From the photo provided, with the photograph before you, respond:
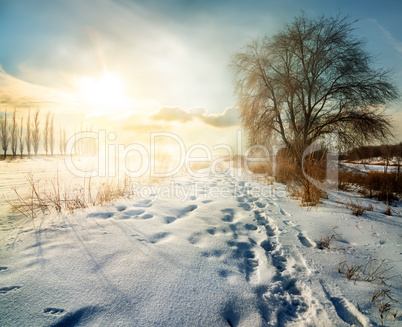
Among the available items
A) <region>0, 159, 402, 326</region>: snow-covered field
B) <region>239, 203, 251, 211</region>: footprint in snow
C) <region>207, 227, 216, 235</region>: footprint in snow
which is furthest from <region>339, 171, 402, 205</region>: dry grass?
<region>207, 227, 216, 235</region>: footprint in snow

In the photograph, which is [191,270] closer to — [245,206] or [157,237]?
[157,237]

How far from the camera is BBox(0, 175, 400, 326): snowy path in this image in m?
1.09

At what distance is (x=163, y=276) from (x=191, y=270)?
24 centimetres

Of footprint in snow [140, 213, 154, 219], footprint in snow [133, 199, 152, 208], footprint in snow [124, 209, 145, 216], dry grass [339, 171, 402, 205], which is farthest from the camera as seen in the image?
dry grass [339, 171, 402, 205]

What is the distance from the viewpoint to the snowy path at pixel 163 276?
1.09 m

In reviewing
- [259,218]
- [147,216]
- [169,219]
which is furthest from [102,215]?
[259,218]

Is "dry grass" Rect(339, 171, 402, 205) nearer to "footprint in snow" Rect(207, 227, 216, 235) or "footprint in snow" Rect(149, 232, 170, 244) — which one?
"footprint in snow" Rect(207, 227, 216, 235)

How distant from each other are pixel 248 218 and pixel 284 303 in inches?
62.7

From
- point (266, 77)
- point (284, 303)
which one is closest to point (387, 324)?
point (284, 303)

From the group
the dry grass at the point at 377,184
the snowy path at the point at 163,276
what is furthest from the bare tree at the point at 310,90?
the snowy path at the point at 163,276

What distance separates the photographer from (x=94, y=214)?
8.82 ft

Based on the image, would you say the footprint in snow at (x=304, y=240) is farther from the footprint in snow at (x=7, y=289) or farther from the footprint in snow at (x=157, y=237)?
the footprint in snow at (x=7, y=289)

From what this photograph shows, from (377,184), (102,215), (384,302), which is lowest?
(384,302)

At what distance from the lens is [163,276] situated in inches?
55.1
